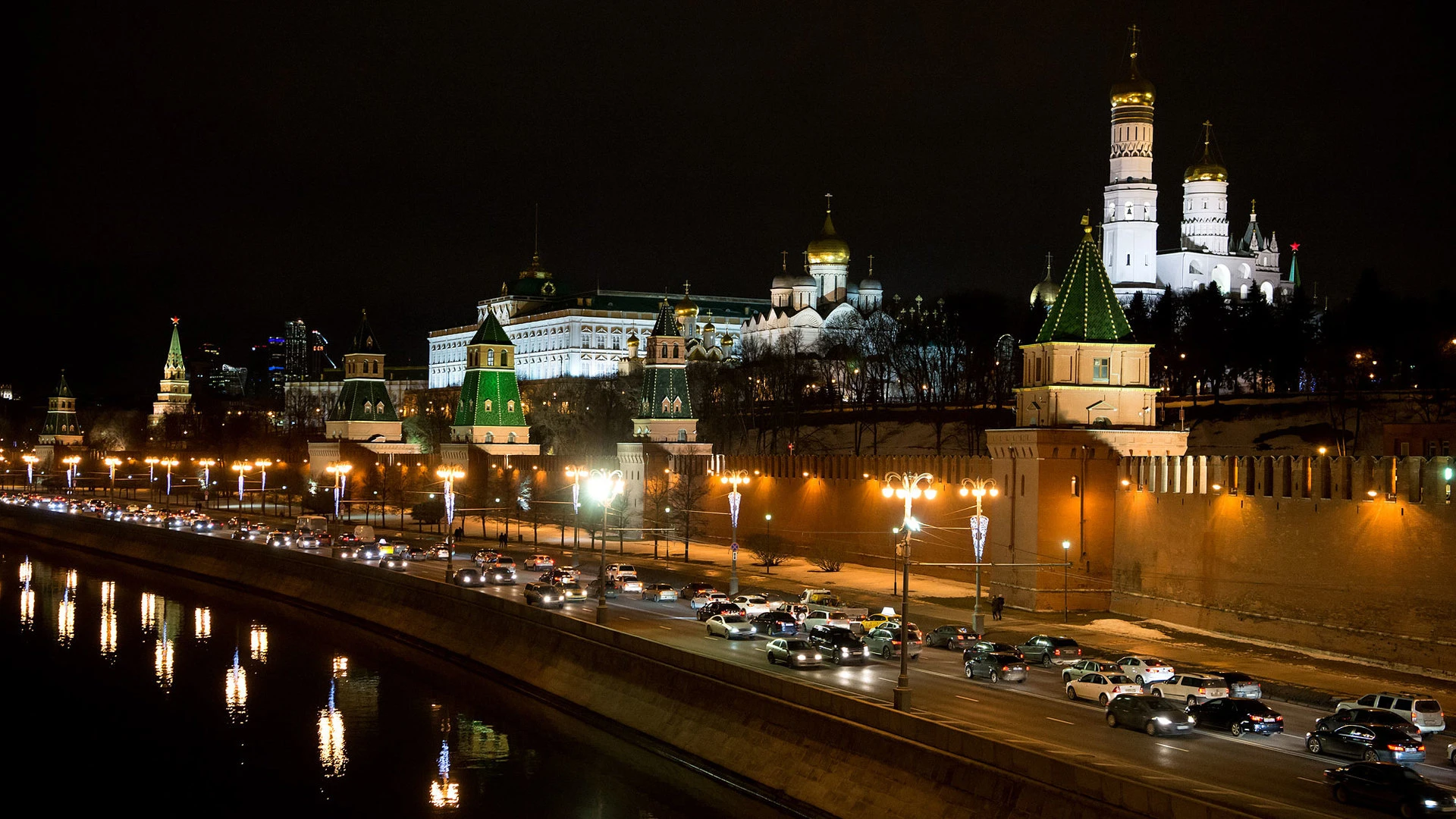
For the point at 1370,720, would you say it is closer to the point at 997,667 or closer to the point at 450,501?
the point at 997,667

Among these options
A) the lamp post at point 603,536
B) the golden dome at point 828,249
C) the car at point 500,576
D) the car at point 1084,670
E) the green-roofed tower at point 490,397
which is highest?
the golden dome at point 828,249

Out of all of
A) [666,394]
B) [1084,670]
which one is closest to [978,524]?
[1084,670]

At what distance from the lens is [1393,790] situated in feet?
65.9

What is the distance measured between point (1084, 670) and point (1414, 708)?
6010 millimetres

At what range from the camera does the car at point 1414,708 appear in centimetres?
2553

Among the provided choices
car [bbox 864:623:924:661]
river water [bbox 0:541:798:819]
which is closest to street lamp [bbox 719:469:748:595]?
river water [bbox 0:541:798:819]

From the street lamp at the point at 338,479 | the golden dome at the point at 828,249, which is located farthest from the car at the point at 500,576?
the golden dome at the point at 828,249

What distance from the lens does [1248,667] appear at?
33.8 m

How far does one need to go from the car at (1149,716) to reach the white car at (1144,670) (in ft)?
11.8

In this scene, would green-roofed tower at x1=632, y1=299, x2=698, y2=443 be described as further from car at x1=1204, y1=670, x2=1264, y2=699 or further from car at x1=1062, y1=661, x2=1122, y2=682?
car at x1=1204, y1=670, x2=1264, y2=699

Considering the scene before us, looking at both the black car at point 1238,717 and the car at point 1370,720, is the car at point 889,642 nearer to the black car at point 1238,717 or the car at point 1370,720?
the black car at point 1238,717

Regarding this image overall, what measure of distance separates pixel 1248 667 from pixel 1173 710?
29.4 ft

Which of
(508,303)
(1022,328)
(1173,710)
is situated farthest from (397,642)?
(508,303)

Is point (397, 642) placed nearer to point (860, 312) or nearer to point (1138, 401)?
point (1138, 401)
